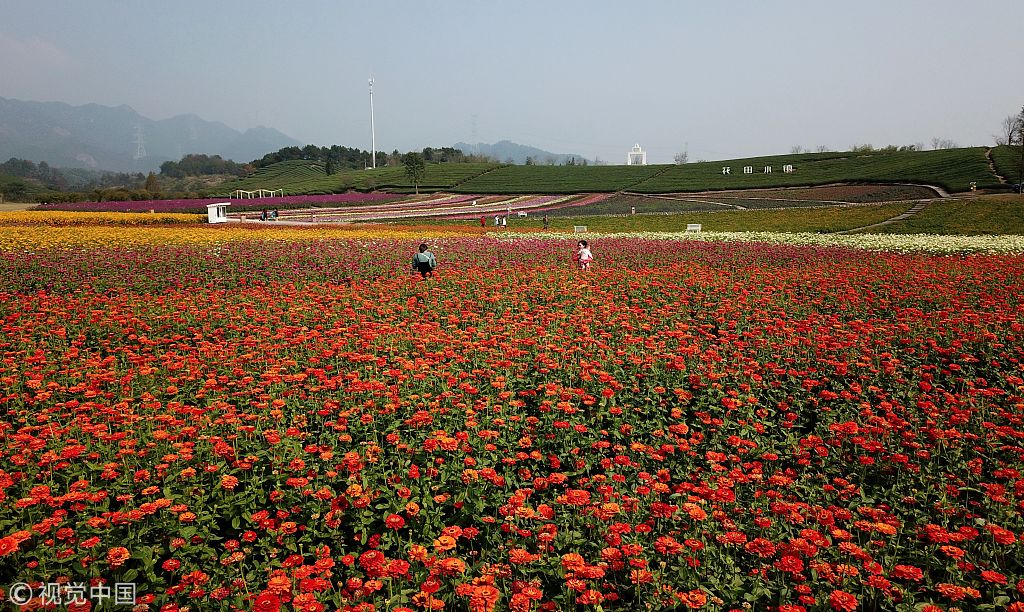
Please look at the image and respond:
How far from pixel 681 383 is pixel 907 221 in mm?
30155

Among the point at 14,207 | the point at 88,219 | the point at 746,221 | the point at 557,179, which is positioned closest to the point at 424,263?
the point at 746,221

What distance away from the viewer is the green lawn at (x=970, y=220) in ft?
84.0

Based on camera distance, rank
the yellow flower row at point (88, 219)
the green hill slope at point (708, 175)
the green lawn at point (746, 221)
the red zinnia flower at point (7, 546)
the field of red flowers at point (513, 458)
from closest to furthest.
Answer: the red zinnia flower at point (7, 546) < the field of red flowers at point (513, 458) < the yellow flower row at point (88, 219) < the green lawn at point (746, 221) < the green hill slope at point (708, 175)

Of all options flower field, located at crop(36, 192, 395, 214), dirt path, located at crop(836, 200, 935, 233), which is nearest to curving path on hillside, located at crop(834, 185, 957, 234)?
dirt path, located at crop(836, 200, 935, 233)

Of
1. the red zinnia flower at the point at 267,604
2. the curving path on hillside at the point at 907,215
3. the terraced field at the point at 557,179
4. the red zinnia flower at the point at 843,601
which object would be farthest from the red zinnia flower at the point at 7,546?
the terraced field at the point at 557,179

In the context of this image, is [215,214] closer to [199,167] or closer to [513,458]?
[513,458]

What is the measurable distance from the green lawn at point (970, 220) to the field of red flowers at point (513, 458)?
21.3m

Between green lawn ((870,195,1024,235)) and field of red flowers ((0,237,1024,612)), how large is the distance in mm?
21279

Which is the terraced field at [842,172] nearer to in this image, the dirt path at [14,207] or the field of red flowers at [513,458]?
the field of red flowers at [513,458]

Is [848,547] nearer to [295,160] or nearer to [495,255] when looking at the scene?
[495,255]

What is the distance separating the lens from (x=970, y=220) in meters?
27.6

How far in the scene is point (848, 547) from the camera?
2922mm

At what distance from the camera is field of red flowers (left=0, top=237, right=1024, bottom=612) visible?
119 inches

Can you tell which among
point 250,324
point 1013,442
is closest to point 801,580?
point 1013,442
